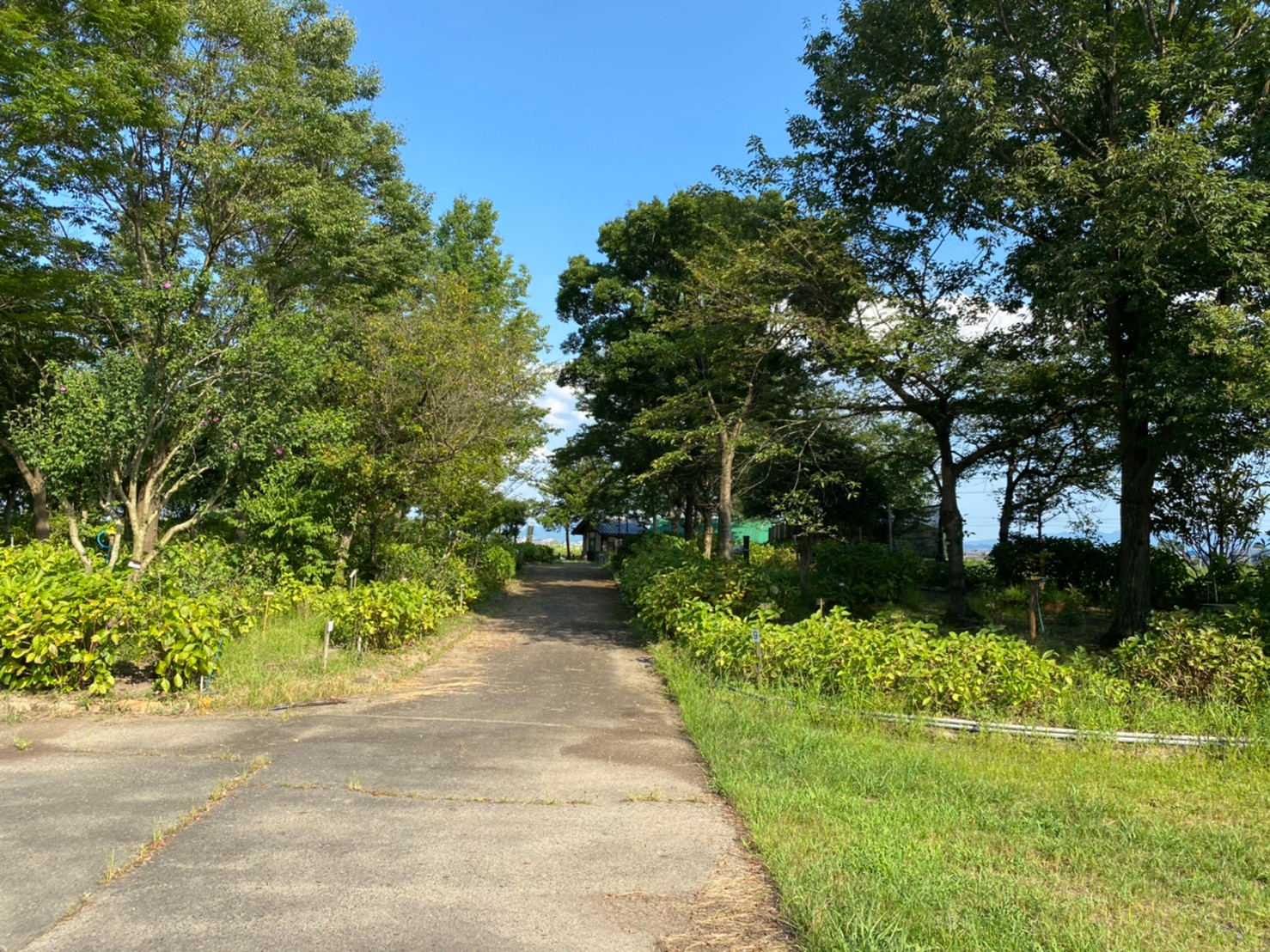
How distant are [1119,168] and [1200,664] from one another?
483 centimetres

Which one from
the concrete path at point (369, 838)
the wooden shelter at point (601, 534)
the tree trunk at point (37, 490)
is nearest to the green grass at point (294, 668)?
the concrete path at point (369, 838)

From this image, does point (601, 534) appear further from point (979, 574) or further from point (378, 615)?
point (378, 615)

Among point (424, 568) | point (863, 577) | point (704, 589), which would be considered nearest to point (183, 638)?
point (424, 568)

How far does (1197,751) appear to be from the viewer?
5.66 m

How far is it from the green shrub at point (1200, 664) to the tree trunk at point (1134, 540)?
96.9 inches

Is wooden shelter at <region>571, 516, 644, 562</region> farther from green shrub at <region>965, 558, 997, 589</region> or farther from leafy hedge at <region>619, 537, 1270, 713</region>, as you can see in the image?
leafy hedge at <region>619, 537, 1270, 713</region>

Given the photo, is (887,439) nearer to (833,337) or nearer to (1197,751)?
(833,337)

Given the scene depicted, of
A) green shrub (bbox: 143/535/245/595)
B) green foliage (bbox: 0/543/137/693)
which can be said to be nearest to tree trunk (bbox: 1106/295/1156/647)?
green foliage (bbox: 0/543/137/693)

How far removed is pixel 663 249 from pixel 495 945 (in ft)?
59.8


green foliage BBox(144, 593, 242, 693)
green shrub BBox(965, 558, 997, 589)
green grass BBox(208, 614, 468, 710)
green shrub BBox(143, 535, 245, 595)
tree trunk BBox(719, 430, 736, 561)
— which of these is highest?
tree trunk BBox(719, 430, 736, 561)

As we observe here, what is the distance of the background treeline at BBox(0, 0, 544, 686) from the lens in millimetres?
10078

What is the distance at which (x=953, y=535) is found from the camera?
11789 mm

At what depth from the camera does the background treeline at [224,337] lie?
33.1 feet

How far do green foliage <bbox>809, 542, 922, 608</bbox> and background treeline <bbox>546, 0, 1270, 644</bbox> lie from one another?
148 cm
